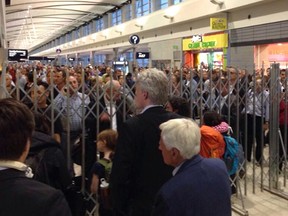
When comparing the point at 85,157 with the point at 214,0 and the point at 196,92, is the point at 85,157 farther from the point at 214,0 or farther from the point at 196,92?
the point at 214,0

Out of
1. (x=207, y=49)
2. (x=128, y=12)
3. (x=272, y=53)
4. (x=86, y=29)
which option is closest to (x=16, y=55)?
(x=128, y=12)

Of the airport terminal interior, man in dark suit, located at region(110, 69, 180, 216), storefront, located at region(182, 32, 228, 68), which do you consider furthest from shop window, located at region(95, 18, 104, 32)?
man in dark suit, located at region(110, 69, 180, 216)

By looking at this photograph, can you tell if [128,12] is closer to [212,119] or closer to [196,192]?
[212,119]

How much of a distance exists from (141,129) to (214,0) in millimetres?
12245

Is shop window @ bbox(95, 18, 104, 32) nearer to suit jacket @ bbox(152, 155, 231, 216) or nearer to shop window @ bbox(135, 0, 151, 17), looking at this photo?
shop window @ bbox(135, 0, 151, 17)

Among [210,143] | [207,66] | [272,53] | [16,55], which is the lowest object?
[210,143]

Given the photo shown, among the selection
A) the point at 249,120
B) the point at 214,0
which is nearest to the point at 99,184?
the point at 249,120

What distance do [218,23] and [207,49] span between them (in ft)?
6.78

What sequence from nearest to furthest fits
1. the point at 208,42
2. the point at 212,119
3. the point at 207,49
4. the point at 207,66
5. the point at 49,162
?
1. the point at 49,162
2. the point at 212,119
3. the point at 207,66
4. the point at 208,42
5. the point at 207,49

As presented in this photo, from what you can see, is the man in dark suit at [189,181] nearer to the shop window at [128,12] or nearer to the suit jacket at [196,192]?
the suit jacket at [196,192]

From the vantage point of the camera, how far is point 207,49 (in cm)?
1606

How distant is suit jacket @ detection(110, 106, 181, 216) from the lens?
2.48 metres

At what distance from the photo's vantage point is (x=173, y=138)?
6.93 feet

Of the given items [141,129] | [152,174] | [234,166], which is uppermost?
[141,129]
